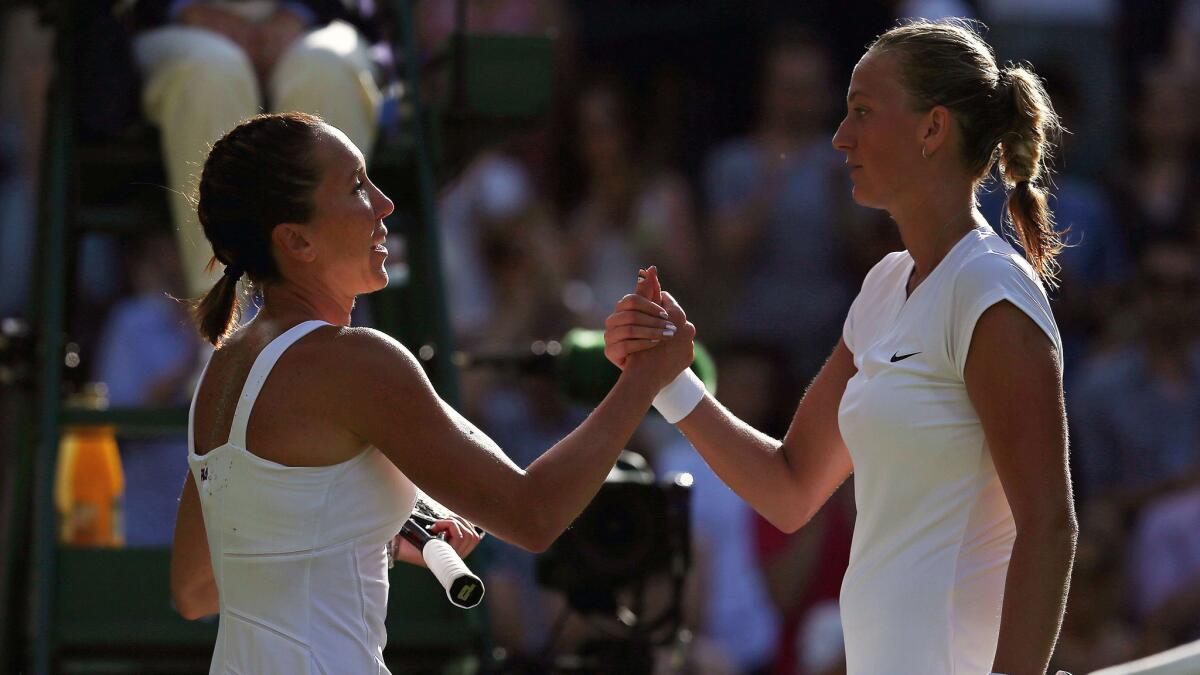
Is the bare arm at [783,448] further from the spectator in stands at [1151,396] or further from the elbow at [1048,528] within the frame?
the spectator in stands at [1151,396]

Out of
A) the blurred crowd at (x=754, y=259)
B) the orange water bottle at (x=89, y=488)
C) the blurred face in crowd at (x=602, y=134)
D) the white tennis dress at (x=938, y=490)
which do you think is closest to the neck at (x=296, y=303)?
the white tennis dress at (x=938, y=490)

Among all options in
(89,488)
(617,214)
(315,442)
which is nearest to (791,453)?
(315,442)

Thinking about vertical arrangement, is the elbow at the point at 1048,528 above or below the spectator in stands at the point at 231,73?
above

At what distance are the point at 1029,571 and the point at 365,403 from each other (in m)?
0.95

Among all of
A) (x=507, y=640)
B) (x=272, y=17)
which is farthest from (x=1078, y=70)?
(x=272, y=17)

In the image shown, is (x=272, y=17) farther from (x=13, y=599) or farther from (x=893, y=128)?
(x=893, y=128)

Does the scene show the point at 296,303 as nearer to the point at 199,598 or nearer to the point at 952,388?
the point at 199,598

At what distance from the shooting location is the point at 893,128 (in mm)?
2566

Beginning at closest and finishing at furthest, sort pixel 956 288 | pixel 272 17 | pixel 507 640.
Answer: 1. pixel 956 288
2. pixel 272 17
3. pixel 507 640

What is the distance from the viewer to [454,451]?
234 cm

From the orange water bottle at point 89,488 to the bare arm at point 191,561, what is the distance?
5.92ft

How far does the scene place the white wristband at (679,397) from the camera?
9.68ft

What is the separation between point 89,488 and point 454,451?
2.40 meters

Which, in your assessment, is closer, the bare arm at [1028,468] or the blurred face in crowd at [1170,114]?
the bare arm at [1028,468]
